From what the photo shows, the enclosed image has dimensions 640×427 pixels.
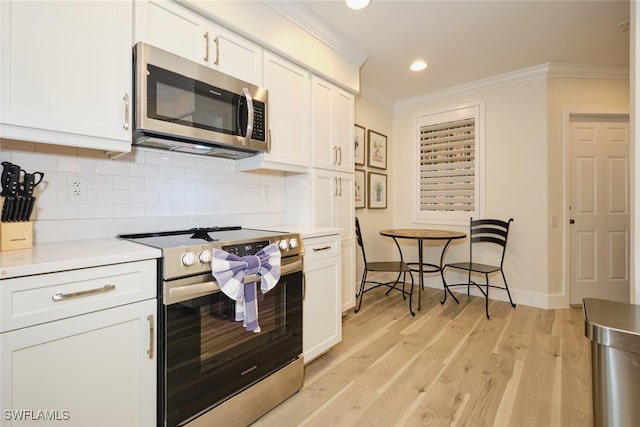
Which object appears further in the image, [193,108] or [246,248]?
[193,108]

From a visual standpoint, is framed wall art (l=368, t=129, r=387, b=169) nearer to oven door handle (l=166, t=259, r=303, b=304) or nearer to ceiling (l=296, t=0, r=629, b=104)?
ceiling (l=296, t=0, r=629, b=104)

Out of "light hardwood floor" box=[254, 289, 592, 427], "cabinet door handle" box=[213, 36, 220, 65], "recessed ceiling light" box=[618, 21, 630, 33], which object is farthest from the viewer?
"recessed ceiling light" box=[618, 21, 630, 33]

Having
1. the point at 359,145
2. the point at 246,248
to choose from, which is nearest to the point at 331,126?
the point at 359,145

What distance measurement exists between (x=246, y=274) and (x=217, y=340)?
33 centimetres

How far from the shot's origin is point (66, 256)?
3.65 feet

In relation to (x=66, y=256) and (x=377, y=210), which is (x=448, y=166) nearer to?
(x=377, y=210)

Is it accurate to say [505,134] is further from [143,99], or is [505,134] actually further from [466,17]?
[143,99]

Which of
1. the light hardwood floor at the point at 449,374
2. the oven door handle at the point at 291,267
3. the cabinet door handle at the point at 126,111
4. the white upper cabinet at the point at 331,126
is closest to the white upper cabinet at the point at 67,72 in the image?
the cabinet door handle at the point at 126,111

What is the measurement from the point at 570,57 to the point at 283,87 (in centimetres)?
297

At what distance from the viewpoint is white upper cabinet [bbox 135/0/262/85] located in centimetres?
152

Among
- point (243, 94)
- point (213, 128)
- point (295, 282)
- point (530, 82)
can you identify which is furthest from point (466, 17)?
point (295, 282)

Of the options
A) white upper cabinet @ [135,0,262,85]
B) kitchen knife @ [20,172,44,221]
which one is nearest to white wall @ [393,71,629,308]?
white upper cabinet @ [135,0,262,85]

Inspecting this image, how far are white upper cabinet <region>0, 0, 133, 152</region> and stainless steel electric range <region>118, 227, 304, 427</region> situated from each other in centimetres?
57

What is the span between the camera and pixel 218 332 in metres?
1.45
